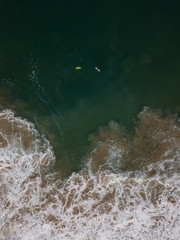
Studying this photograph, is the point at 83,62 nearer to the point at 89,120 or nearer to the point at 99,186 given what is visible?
the point at 89,120

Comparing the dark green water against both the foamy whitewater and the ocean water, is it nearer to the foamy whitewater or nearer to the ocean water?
the ocean water

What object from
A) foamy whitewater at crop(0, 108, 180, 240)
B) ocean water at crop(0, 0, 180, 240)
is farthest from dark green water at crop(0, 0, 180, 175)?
foamy whitewater at crop(0, 108, 180, 240)

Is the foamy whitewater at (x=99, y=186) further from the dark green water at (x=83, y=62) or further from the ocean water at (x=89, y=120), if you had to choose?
the dark green water at (x=83, y=62)

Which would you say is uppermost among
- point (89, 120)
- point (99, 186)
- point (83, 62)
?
point (83, 62)

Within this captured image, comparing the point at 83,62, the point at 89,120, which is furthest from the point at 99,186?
the point at 83,62

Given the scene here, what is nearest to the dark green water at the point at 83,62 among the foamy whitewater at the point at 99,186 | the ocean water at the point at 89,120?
the ocean water at the point at 89,120
